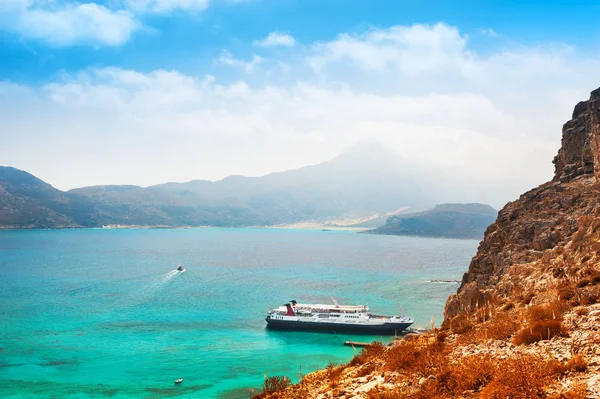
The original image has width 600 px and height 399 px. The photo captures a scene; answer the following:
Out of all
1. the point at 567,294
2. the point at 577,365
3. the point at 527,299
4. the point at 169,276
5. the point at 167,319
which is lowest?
the point at 167,319

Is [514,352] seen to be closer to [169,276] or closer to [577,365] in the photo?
[577,365]

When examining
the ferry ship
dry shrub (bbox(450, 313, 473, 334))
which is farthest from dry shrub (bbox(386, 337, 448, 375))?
the ferry ship

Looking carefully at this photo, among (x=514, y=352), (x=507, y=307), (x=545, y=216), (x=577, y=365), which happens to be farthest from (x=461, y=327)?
(x=545, y=216)

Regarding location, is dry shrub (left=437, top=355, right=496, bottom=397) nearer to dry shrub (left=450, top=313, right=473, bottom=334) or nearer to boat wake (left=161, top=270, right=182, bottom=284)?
dry shrub (left=450, top=313, right=473, bottom=334)

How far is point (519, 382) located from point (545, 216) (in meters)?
31.2

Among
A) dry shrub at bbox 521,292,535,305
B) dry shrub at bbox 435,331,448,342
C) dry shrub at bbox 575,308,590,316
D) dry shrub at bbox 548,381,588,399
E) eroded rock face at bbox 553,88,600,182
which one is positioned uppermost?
eroded rock face at bbox 553,88,600,182

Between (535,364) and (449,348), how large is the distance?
472cm

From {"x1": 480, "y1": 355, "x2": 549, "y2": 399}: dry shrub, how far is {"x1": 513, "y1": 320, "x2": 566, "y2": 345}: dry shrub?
311 cm

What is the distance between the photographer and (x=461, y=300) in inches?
1419

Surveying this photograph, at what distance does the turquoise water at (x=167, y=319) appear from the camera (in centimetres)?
3872

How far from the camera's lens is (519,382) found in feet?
29.7

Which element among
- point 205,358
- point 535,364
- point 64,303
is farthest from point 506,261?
point 64,303

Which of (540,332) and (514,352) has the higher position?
(540,332)

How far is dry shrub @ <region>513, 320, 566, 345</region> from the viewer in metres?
13.0
